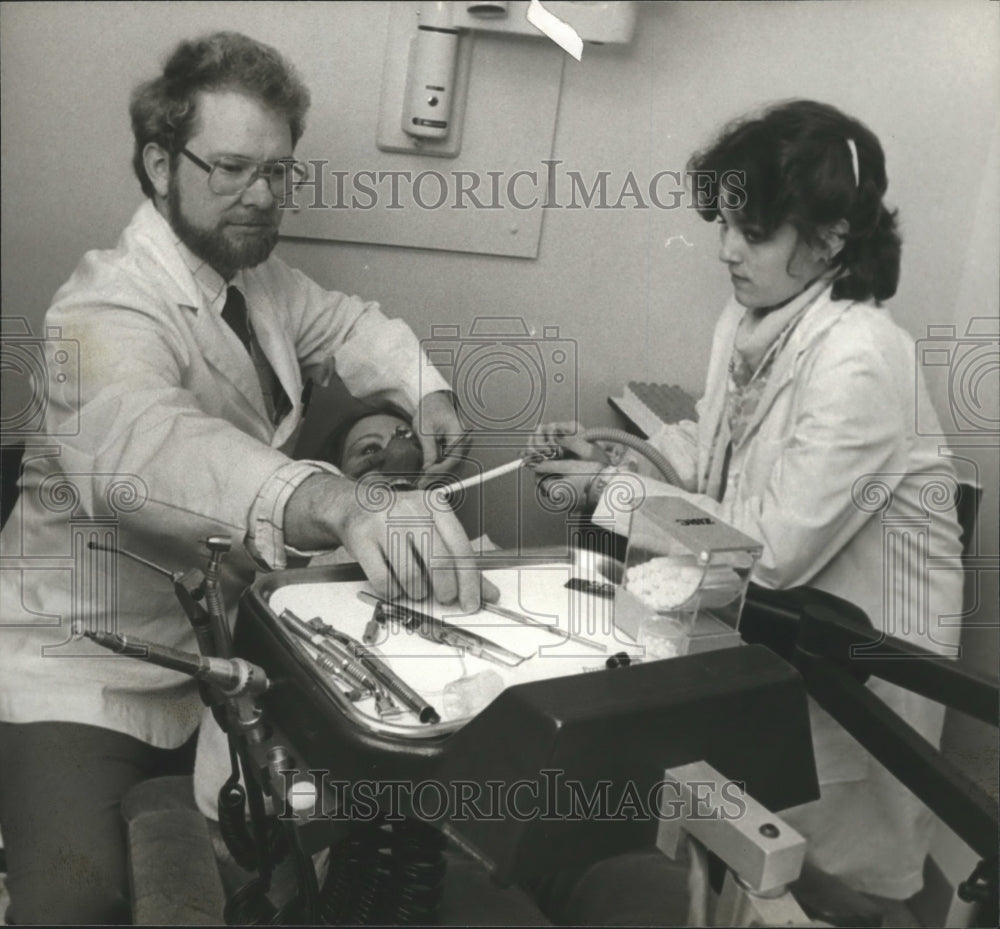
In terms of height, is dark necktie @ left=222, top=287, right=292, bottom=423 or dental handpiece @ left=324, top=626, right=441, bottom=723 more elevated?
dark necktie @ left=222, top=287, right=292, bottom=423

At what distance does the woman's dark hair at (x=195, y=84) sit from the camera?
762mm

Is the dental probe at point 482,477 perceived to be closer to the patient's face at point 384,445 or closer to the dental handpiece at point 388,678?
the patient's face at point 384,445

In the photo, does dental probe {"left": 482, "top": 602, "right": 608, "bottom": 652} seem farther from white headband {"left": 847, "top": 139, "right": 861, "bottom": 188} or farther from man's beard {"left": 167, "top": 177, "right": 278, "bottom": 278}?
white headband {"left": 847, "top": 139, "right": 861, "bottom": 188}

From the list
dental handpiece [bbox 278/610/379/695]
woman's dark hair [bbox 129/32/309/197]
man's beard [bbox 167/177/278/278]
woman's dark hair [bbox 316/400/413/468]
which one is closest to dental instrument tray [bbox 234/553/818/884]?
dental handpiece [bbox 278/610/379/695]

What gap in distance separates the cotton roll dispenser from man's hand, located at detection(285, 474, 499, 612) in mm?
135

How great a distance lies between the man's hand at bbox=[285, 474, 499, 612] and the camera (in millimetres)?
735

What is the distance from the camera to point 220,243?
0.78 meters

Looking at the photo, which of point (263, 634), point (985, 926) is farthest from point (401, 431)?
point (985, 926)

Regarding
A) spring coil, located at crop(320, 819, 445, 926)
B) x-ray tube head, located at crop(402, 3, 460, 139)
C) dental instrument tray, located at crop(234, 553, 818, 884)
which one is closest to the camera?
dental instrument tray, located at crop(234, 553, 818, 884)

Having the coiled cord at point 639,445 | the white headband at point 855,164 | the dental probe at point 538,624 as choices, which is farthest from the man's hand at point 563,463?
the white headband at point 855,164

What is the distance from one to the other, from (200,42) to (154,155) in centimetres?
10

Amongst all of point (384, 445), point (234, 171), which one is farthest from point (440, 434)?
point (234, 171)

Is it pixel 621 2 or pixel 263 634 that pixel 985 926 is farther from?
pixel 621 2

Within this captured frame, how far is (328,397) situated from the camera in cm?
86
